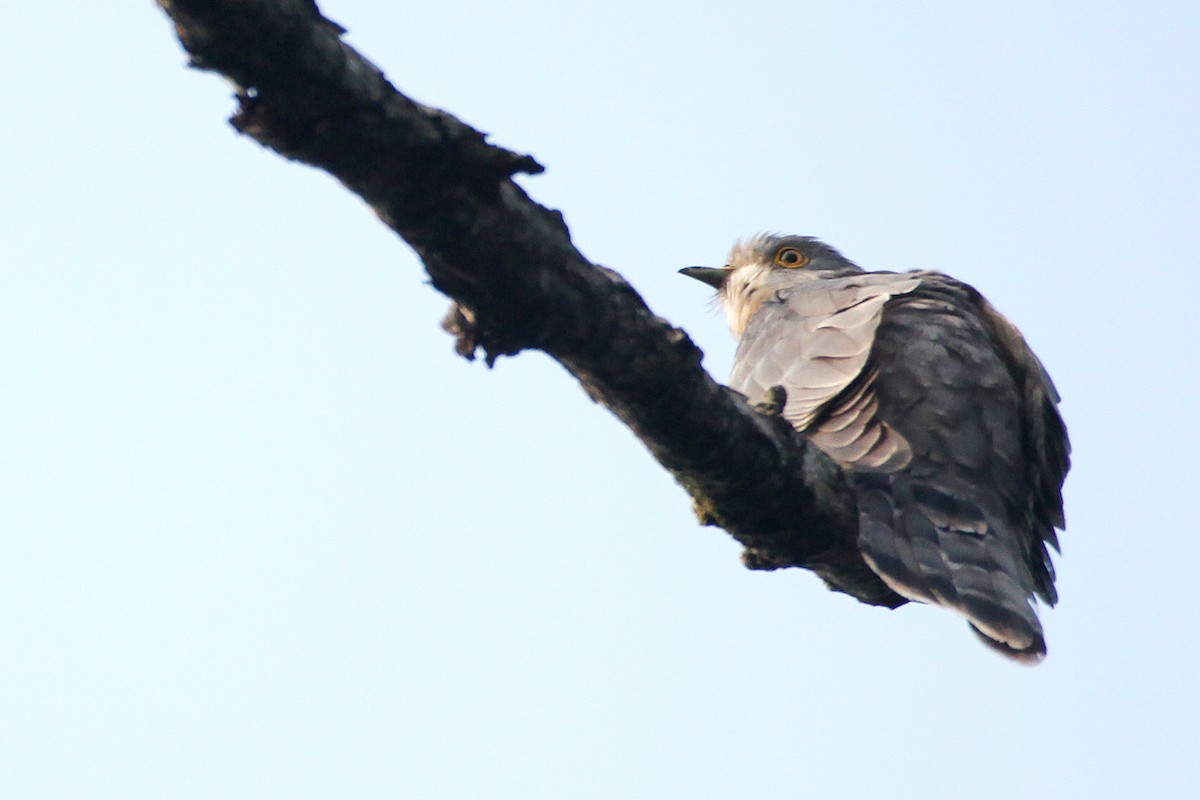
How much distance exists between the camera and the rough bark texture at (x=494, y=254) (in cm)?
267

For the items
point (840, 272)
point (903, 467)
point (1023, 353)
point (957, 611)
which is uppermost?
point (840, 272)

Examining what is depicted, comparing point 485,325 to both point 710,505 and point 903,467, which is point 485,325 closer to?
point 710,505

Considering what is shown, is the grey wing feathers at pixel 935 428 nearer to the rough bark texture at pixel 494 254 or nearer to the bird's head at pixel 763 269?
the rough bark texture at pixel 494 254

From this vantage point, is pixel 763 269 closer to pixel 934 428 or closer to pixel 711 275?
pixel 711 275

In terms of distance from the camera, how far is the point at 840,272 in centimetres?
870

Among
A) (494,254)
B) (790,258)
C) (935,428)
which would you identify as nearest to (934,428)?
(935,428)

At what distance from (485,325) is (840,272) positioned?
570cm

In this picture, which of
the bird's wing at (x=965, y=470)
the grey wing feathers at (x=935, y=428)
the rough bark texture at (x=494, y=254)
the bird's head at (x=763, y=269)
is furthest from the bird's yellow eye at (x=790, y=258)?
the rough bark texture at (x=494, y=254)

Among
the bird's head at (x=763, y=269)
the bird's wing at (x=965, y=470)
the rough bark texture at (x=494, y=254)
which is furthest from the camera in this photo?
the bird's head at (x=763, y=269)

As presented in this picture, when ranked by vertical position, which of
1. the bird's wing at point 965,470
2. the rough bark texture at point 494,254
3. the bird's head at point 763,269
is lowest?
the rough bark texture at point 494,254

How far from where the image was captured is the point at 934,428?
19.1 feet

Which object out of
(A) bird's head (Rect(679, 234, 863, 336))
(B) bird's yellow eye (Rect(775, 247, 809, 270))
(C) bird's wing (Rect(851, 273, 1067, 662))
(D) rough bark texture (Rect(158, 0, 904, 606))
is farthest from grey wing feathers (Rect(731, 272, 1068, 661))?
(B) bird's yellow eye (Rect(775, 247, 809, 270))

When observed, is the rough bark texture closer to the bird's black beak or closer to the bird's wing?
the bird's wing

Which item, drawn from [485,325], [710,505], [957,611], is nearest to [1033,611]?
[957,611]
